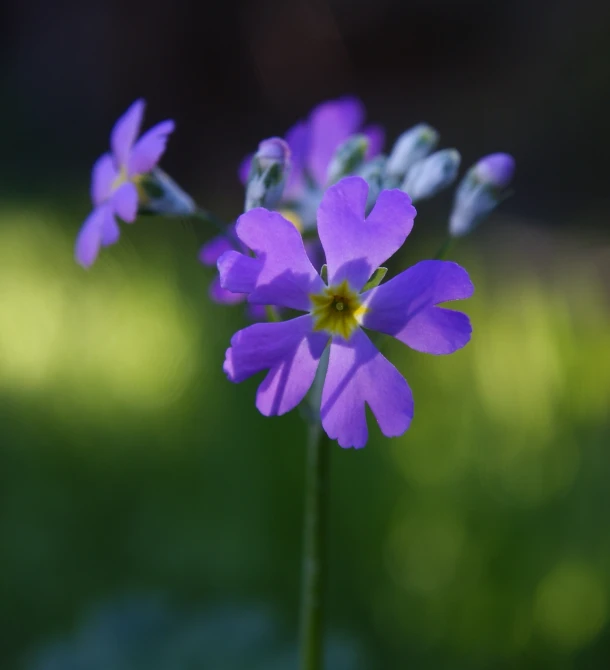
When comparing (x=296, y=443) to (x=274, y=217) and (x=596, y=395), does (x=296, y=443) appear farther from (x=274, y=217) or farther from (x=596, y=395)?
(x=274, y=217)

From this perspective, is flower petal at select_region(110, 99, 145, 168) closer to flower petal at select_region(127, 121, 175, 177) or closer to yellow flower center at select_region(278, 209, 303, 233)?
flower petal at select_region(127, 121, 175, 177)

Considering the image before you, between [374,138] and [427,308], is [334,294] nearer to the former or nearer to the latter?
[427,308]

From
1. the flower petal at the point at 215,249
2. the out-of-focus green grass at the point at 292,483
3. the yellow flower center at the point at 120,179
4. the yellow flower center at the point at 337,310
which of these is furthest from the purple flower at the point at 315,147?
the out-of-focus green grass at the point at 292,483

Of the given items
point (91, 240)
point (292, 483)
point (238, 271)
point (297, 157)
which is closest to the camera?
point (238, 271)

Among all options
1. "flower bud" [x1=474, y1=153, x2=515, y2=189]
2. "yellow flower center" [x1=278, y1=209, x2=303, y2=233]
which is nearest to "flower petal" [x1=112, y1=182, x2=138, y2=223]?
"yellow flower center" [x1=278, y1=209, x2=303, y2=233]

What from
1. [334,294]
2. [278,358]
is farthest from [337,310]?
[278,358]

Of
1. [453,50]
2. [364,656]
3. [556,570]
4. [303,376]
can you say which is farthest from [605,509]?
[453,50]

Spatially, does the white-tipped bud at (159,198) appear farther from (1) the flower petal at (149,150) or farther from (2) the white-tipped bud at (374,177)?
(2) the white-tipped bud at (374,177)
